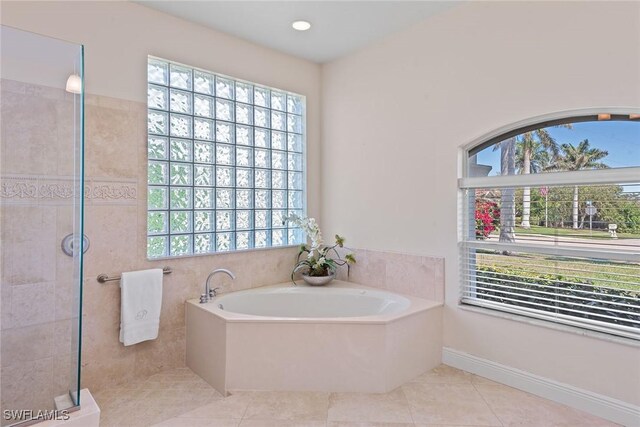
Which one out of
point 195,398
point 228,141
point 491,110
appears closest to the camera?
point 195,398

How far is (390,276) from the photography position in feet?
10.6

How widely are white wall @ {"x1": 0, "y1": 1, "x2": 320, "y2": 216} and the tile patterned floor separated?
6.63 feet

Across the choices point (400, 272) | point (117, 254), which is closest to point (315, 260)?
point (400, 272)

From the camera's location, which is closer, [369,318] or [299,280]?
[369,318]

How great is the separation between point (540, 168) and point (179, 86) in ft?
8.64

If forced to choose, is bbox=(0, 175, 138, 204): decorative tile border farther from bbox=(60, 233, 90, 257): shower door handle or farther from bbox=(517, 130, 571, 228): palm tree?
bbox=(517, 130, 571, 228): palm tree

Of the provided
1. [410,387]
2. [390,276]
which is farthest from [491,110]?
[410,387]

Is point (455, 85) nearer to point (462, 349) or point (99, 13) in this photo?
point (462, 349)

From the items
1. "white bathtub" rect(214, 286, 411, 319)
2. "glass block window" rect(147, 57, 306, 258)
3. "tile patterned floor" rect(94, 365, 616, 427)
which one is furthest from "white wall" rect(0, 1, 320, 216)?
"tile patterned floor" rect(94, 365, 616, 427)

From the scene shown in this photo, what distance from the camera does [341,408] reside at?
2.24 m

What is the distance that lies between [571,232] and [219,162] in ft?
8.36

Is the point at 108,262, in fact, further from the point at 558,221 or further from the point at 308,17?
the point at 558,221

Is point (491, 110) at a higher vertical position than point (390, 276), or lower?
higher

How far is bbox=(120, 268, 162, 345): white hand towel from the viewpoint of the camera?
2537mm
